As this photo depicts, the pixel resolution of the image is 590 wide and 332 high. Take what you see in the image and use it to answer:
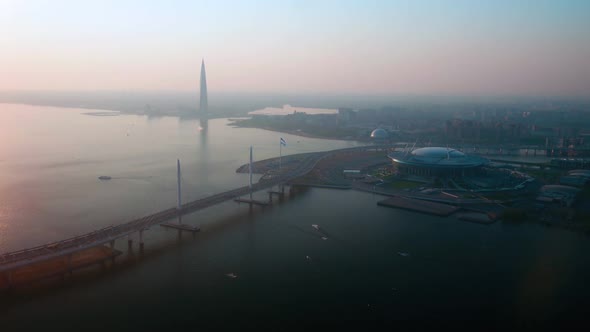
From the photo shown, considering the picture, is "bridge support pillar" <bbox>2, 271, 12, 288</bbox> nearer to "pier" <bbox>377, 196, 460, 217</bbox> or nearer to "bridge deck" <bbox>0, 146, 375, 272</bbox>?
"bridge deck" <bbox>0, 146, 375, 272</bbox>

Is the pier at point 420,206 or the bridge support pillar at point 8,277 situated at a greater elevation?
the pier at point 420,206

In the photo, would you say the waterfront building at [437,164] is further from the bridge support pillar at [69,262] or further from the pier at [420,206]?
the bridge support pillar at [69,262]

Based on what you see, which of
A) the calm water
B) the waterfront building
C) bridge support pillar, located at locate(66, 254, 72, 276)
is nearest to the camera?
the calm water

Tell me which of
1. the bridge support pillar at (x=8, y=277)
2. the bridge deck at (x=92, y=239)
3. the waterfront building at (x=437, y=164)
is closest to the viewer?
the bridge support pillar at (x=8, y=277)

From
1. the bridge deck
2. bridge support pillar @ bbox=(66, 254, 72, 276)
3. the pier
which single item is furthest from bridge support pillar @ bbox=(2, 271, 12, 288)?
the pier

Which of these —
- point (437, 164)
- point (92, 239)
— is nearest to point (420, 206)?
point (437, 164)

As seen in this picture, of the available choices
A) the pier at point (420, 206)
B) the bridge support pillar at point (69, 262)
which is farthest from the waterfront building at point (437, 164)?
the bridge support pillar at point (69, 262)

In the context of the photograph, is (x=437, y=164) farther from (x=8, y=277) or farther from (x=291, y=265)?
(x=8, y=277)

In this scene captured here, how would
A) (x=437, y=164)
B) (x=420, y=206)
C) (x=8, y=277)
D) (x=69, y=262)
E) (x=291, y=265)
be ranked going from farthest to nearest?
(x=437, y=164) → (x=420, y=206) → (x=291, y=265) → (x=69, y=262) → (x=8, y=277)

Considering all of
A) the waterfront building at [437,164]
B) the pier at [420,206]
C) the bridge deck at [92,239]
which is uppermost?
the waterfront building at [437,164]
